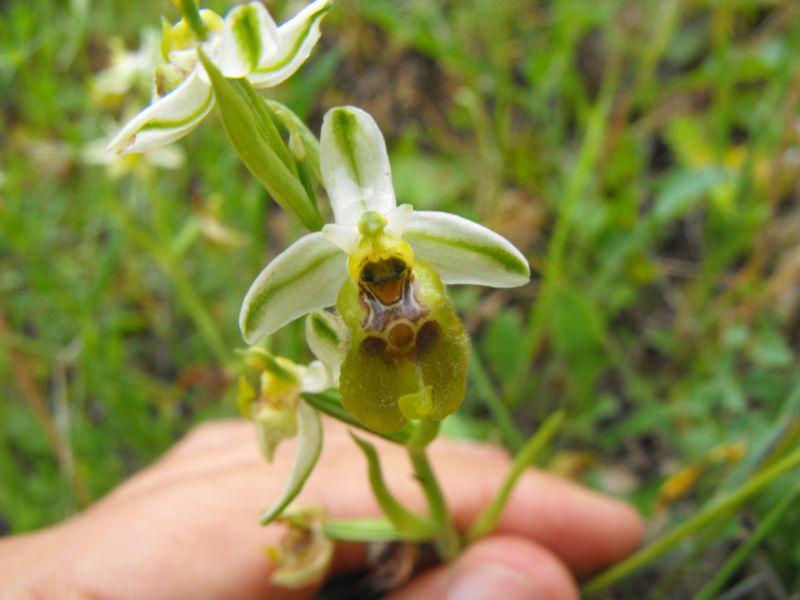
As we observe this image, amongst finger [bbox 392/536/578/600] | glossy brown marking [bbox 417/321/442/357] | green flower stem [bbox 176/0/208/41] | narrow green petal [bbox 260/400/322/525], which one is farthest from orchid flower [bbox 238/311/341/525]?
finger [bbox 392/536/578/600]

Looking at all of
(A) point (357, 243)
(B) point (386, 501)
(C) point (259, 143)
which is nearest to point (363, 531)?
(B) point (386, 501)

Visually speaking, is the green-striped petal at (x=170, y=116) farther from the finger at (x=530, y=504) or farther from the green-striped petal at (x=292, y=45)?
the finger at (x=530, y=504)

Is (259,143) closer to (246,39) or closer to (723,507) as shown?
(246,39)

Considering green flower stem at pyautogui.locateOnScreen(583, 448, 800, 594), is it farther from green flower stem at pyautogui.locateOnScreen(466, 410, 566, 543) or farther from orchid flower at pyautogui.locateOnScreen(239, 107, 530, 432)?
orchid flower at pyautogui.locateOnScreen(239, 107, 530, 432)

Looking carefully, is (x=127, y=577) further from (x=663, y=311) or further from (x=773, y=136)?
(x=773, y=136)

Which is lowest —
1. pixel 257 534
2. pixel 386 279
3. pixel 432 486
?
pixel 257 534

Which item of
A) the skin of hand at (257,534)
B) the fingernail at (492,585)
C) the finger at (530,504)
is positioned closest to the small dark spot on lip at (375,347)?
the skin of hand at (257,534)

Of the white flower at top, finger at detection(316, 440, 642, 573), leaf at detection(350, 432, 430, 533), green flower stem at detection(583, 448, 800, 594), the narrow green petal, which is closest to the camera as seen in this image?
the white flower at top

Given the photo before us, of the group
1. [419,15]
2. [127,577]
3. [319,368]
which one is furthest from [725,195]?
[127,577]
